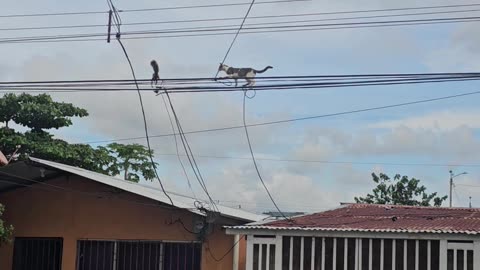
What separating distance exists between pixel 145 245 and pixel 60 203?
7.07ft

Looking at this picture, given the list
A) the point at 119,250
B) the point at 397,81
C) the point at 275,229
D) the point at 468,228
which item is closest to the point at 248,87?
the point at 397,81

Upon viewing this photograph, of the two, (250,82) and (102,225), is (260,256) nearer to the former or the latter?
(250,82)

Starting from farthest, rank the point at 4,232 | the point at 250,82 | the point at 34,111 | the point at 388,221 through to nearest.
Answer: the point at 34,111
the point at 4,232
the point at 388,221
the point at 250,82

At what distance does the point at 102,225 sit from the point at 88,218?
14.3 inches

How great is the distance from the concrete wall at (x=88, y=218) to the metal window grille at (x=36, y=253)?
17cm

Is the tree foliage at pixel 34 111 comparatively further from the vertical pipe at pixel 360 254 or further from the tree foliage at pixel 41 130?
the vertical pipe at pixel 360 254

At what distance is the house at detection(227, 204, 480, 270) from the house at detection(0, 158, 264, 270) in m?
1.82

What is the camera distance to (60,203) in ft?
54.0

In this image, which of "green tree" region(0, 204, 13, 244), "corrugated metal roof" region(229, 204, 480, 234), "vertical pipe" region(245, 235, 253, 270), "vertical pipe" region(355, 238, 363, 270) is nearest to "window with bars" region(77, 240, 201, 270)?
"green tree" region(0, 204, 13, 244)

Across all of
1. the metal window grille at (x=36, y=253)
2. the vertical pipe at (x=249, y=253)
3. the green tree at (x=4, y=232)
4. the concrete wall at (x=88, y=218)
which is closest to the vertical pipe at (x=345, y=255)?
the vertical pipe at (x=249, y=253)

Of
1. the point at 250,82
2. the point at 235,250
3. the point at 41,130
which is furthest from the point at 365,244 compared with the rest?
the point at 41,130

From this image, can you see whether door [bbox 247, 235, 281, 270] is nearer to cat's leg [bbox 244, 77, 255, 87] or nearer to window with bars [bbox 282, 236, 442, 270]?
window with bars [bbox 282, 236, 442, 270]

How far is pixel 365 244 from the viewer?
1264 cm

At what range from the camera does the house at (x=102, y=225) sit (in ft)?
49.5
